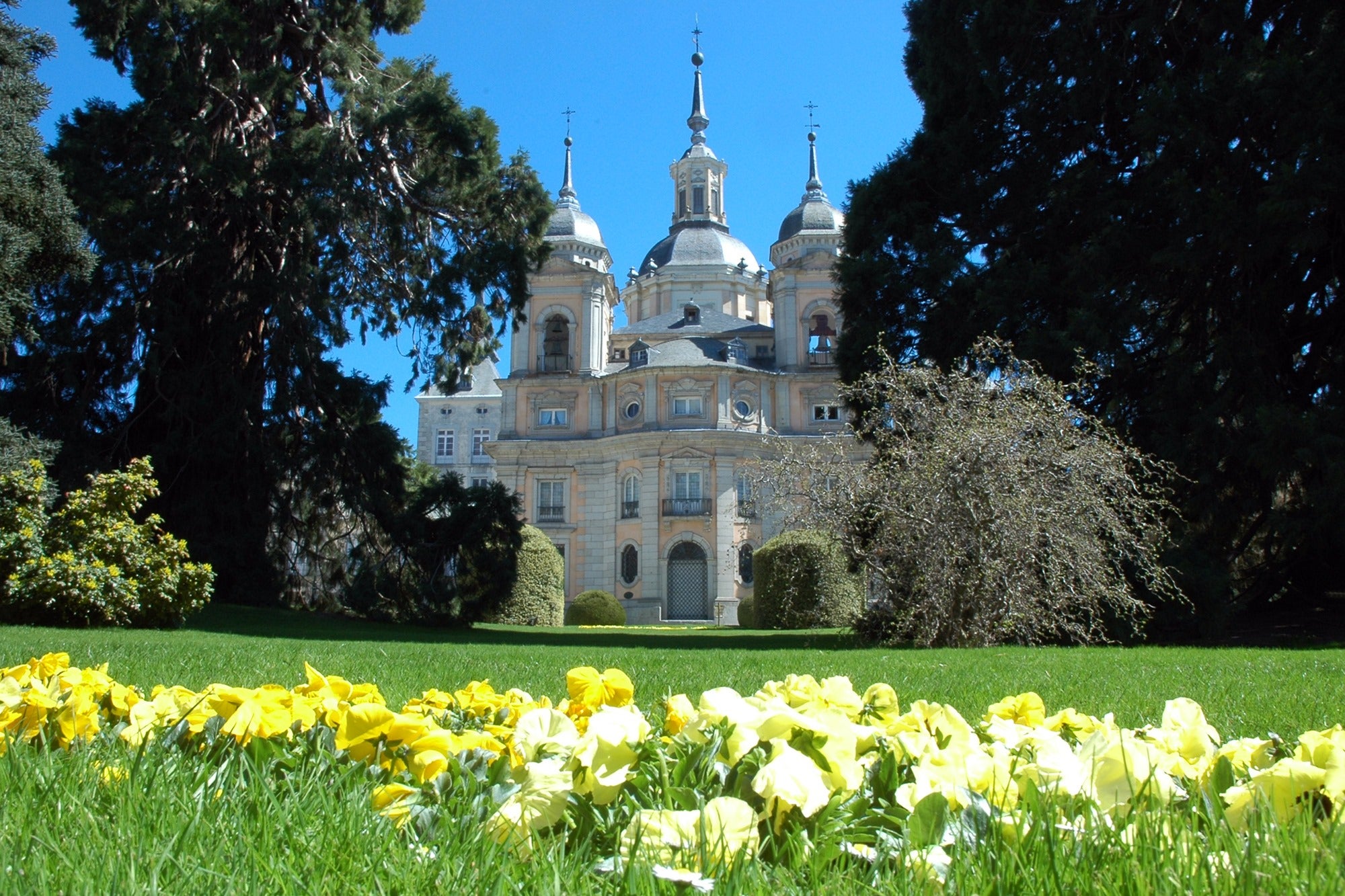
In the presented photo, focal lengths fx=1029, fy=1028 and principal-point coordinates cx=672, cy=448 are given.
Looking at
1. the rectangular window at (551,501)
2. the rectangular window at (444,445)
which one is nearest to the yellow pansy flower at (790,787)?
the rectangular window at (551,501)

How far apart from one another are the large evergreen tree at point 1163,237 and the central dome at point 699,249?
102 ft

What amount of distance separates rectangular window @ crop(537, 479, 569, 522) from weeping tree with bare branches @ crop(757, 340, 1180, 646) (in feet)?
89.9

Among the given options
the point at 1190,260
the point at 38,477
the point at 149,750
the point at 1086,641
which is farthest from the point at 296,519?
the point at 149,750

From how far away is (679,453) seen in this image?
3850 centimetres

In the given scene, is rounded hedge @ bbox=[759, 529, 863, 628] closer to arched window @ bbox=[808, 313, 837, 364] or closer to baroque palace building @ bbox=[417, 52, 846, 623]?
baroque palace building @ bbox=[417, 52, 846, 623]

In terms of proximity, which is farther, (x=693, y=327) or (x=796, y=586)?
(x=693, y=327)

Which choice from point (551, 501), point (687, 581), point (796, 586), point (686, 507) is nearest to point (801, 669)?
point (796, 586)

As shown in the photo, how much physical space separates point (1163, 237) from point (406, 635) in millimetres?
12286

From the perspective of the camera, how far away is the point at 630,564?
38969 mm

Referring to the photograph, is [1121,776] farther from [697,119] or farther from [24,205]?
[697,119]

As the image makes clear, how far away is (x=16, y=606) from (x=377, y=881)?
13.2 metres

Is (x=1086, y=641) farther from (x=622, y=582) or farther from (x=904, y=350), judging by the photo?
(x=622, y=582)

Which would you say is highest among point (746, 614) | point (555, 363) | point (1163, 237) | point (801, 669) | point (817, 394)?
point (555, 363)

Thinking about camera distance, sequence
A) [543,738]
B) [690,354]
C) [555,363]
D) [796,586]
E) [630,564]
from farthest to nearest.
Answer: [555,363]
[690,354]
[630,564]
[796,586]
[543,738]
